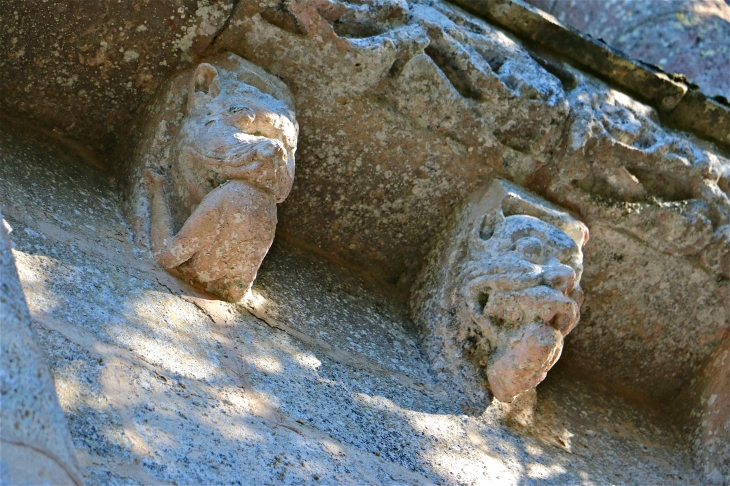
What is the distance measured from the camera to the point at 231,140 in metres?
2.34

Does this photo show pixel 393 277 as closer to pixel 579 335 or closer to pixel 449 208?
pixel 449 208

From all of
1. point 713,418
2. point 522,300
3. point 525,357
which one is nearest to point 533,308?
point 522,300

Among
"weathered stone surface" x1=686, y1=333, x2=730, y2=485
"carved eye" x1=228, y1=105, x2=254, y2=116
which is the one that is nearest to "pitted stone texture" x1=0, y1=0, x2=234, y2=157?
"carved eye" x1=228, y1=105, x2=254, y2=116

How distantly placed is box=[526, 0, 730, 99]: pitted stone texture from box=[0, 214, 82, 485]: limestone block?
420cm

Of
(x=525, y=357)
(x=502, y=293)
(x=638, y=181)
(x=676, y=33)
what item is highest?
(x=676, y=33)

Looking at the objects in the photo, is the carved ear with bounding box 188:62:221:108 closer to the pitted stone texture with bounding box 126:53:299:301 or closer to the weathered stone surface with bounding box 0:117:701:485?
the pitted stone texture with bounding box 126:53:299:301

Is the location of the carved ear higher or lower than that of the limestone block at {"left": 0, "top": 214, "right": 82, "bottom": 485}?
higher

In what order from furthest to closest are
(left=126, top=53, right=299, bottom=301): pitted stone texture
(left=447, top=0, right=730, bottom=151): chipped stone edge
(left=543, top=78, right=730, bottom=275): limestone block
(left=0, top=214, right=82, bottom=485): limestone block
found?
(left=447, top=0, right=730, bottom=151): chipped stone edge, (left=543, top=78, right=730, bottom=275): limestone block, (left=126, top=53, right=299, bottom=301): pitted stone texture, (left=0, top=214, right=82, bottom=485): limestone block

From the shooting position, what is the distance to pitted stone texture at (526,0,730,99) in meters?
4.84

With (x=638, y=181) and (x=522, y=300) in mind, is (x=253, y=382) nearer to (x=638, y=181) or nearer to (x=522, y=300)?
(x=522, y=300)

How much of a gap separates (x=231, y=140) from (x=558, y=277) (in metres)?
1.03

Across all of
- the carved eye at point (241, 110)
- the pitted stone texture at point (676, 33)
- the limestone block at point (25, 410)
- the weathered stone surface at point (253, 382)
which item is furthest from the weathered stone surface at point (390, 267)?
the pitted stone texture at point (676, 33)

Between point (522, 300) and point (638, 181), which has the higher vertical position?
point (638, 181)

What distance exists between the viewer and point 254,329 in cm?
236
